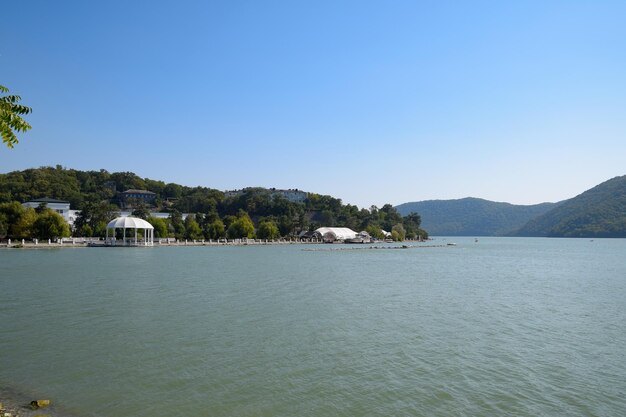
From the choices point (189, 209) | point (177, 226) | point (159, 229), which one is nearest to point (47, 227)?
point (159, 229)

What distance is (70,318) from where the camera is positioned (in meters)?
15.9

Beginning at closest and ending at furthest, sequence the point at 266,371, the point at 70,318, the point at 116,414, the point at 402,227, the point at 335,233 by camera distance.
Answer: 1. the point at 116,414
2. the point at 266,371
3. the point at 70,318
4. the point at 335,233
5. the point at 402,227

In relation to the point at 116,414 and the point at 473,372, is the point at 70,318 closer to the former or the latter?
the point at 116,414

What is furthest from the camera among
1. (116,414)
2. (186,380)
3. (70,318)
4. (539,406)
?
(70,318)

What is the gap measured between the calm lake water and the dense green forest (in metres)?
68.0

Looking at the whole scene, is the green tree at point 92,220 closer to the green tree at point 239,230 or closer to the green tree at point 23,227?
the green tree at point 23,227

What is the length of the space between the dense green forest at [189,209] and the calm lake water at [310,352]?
2678 inches

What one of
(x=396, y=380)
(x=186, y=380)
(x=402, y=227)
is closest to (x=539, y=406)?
(x=396, y=380)

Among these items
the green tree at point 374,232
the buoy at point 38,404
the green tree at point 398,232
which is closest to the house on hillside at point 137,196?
the green tree at point 374,232

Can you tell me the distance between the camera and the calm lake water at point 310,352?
8742 millimetres

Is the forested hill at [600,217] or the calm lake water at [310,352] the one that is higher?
the forested hill at [600,217]

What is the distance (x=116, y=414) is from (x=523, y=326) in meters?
13.4

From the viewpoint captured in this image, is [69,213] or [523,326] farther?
[69,213]

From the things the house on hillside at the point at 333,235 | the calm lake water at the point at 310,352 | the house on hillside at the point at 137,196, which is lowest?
the calm lake water at the point at 310,352
